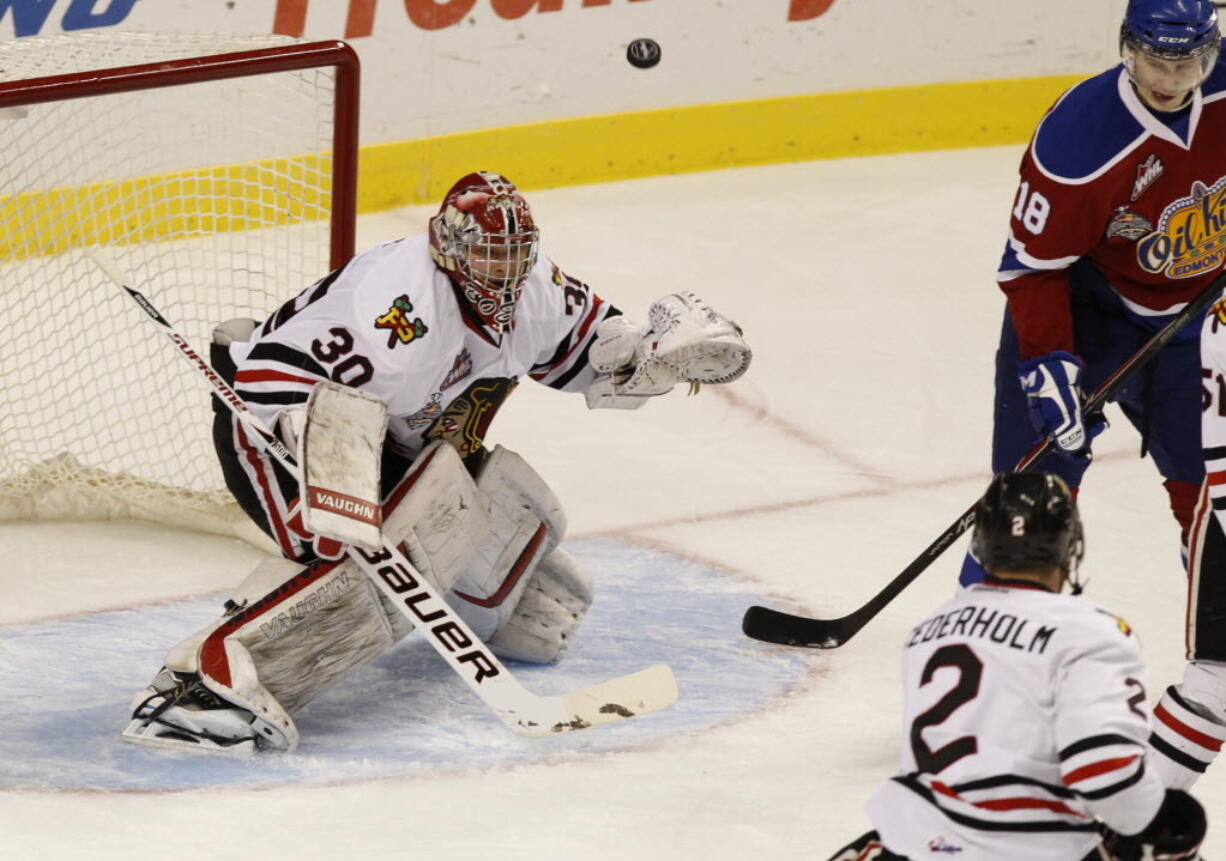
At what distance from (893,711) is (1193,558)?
726 mm

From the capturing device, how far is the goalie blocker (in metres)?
3.31

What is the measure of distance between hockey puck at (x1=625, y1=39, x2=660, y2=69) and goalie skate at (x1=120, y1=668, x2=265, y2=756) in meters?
3.49

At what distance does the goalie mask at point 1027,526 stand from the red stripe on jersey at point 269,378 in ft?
4.45

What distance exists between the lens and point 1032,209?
3.22 m

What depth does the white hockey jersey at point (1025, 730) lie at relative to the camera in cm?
214

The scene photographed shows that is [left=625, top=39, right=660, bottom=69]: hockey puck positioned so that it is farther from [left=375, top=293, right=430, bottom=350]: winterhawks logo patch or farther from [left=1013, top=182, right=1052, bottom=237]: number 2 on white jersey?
[left=1013, top=182, right=1052, bottom=237]: number 2 on white jersey

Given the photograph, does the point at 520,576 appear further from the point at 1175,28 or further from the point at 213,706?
the point at 1175,28

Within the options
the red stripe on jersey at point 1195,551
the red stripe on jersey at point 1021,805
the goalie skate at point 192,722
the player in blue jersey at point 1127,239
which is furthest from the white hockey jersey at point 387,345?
the red stripe on jersey at point 1021,805

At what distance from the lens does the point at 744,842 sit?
309cm

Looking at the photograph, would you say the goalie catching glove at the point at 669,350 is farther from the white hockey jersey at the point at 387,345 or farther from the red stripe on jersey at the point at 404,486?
the red stripe on jersey at the point at 404,486

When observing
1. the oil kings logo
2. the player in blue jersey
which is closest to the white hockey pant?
the player in blue jersey

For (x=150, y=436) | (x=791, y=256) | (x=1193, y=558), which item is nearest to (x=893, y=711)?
(x=1193, y=558)

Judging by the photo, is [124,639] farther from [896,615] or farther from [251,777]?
[896,615]

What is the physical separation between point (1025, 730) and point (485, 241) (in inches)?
56.5
